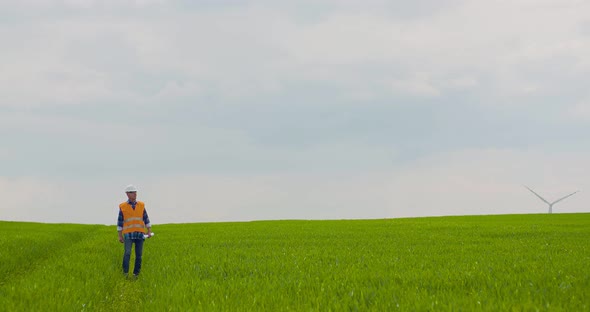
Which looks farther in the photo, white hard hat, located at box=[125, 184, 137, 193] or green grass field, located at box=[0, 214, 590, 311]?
white hard hat, located at box=[125, 184, 137, 193]

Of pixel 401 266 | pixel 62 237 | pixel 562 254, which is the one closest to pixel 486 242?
pixel 562 254

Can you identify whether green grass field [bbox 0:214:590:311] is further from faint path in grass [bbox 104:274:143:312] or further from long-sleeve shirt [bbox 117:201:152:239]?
long-sleeve shirt [bbox 117:201:152:239]

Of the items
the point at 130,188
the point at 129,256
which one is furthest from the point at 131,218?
the point at 129,256

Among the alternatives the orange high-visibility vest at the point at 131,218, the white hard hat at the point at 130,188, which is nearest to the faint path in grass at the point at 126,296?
the orange high-visibility vest at the point at 131,218

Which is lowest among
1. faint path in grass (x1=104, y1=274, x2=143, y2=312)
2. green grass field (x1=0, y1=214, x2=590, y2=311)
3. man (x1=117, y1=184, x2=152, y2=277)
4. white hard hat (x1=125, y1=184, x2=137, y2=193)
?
faint path in grass (x1=104, y1=274, x2=143, y2=312)

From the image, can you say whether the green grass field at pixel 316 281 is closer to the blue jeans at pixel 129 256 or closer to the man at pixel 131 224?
the blue jeans at pixel 129 256

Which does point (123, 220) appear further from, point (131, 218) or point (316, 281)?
point (316, 281)

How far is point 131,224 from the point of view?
1577 centimetres

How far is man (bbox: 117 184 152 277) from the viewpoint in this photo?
15.6 m

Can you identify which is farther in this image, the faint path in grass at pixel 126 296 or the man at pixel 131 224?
the man at pixel 131 224

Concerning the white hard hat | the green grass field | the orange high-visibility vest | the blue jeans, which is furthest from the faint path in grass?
the white hard hat

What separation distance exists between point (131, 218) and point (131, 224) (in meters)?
0.18

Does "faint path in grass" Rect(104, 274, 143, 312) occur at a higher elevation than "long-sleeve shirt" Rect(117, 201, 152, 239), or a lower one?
lower

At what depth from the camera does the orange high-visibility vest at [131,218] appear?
1575cm
